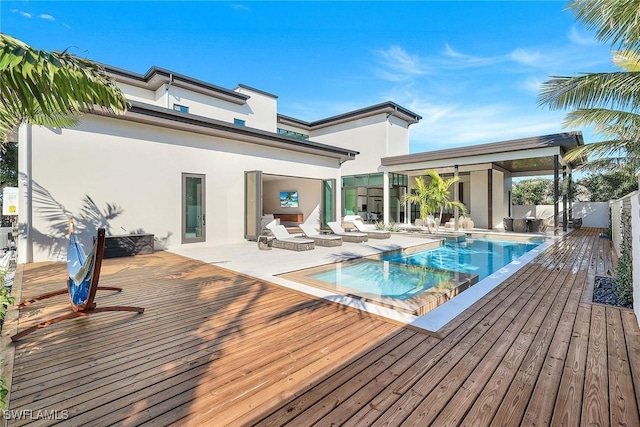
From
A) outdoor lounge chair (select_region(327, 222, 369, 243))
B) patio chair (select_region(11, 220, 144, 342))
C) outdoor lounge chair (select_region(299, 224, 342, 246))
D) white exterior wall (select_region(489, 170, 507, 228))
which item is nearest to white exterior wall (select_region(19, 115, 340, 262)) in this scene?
outdoor lounge chair (select_region(299, 224, 342, 246))

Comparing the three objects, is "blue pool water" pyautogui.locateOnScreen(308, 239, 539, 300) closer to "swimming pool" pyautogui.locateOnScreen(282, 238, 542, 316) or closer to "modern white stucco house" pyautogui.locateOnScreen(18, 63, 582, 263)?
"swimming pool" pyautogui.locateOnScreen(282, 238, 542, 316)

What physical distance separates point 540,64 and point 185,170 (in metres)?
13.7

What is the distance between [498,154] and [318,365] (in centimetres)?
1471

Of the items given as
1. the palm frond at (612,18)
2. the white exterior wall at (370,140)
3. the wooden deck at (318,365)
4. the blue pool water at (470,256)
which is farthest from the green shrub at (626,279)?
the white exterior wall at (370,140)

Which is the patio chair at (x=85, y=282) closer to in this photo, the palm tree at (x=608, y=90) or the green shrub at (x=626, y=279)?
the green shrub at (x=626, y=279)

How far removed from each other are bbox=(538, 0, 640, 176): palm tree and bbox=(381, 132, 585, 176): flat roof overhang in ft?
8.04

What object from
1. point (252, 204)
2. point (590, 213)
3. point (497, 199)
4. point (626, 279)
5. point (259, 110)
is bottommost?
point (626, 279)

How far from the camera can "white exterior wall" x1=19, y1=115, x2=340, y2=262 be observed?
790cm

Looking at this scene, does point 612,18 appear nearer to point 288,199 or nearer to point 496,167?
point 496,167

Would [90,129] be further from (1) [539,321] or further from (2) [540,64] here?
(2) [540,64]

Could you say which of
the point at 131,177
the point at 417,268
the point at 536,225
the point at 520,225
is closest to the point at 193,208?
the point at 131,177

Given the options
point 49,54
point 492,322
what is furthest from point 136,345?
point 492,322

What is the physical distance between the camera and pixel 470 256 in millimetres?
10211

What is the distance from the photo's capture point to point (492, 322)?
3.75 metres
